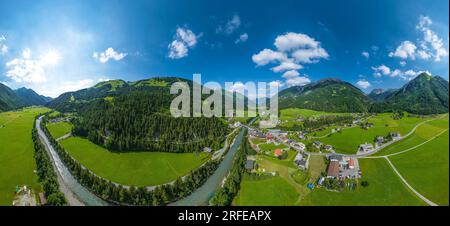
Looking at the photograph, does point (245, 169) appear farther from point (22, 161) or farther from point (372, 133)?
point (22, 161)

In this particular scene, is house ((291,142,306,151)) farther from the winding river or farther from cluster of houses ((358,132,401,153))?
the winding river

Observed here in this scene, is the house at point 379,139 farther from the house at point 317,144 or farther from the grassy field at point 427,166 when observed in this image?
the house at point 317,144

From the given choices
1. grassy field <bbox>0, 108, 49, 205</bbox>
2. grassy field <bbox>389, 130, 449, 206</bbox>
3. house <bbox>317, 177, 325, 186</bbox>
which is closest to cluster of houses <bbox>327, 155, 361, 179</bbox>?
house <bbox>317, 177, 325, 186</bbox>

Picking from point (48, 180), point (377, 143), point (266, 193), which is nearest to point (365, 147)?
point (377, 143)

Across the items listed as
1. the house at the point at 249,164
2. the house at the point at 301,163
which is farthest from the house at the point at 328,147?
the house at the point at 249,164
